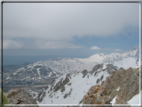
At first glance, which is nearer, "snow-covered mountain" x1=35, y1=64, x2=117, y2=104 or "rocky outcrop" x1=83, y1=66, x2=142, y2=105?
"rocky outcrop" x1=83, y1=66, x2=142, y2=105

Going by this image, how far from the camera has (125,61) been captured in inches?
6924

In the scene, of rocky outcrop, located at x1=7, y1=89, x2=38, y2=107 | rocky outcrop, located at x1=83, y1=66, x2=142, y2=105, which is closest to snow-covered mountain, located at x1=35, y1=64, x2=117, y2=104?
rocky outcrop, located at x1=83, y1=66, x2=142, y2=105

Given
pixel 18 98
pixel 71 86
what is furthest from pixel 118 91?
pixel 71 86

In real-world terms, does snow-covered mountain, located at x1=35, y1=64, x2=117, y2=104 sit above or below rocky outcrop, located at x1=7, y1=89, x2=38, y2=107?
below

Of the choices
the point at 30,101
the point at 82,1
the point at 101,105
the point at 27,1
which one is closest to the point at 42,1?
the point at 27,1

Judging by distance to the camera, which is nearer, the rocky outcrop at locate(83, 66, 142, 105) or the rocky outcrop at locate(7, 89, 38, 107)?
the rocky outcrop at locate(7, 89, 38, 107)

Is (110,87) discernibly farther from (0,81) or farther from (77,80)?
(77,80)

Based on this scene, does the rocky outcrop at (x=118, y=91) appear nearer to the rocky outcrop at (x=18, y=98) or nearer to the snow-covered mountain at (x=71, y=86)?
the rocky outcrop at (x=18, y=98)

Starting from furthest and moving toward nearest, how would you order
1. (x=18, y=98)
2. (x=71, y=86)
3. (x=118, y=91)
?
1. (x=71, y=86)
2. (x=118, y=91)
3. (x=18, y=98)

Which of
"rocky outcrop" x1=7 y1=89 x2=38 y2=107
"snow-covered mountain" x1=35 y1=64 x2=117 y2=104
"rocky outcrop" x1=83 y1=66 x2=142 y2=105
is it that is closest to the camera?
"rocky outcrop" x1=7 y1=89 x2=38 y2=107

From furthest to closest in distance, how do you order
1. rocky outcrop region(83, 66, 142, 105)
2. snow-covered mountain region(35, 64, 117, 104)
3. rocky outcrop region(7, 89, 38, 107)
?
snow-covered mountain region(35, 64, 117, 104), rocky outcrop region(83, 66, 142, 105), rocky outcrop region(7, 89, 38, 107)

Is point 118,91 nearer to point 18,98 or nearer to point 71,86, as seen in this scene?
point 18,98

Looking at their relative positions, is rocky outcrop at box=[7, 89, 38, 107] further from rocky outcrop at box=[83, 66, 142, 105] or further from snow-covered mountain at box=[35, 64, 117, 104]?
snow-covered mountain at box=[35, 64, 117, 104]

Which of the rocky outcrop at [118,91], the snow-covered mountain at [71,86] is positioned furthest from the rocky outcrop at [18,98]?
the snow-covered mountain at [71,86]
